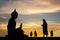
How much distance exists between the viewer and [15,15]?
532 inches

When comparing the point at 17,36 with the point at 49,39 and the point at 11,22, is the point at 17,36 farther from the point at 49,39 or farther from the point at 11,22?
the point at 49,39

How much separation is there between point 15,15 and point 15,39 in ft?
5.48

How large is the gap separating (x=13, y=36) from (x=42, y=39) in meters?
3.27

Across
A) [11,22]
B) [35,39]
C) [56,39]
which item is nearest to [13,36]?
[11,22]

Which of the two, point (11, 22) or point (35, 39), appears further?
point (35, 39)

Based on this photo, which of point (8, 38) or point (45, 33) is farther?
point (45, 33)

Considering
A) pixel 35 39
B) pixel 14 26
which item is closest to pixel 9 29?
pixel 14 26

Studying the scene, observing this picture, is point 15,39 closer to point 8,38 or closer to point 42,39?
point 8,38

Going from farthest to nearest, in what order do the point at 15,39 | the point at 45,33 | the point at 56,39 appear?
the point at 45,33
the point at 56,39
the point at 15,39

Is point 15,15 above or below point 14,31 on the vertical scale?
above

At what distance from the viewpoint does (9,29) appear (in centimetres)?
1356

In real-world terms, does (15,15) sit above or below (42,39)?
above

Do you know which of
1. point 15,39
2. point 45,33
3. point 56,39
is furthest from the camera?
point 45,33

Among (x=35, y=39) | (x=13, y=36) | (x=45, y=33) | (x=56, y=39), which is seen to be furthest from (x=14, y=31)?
(x=45, y=33)
